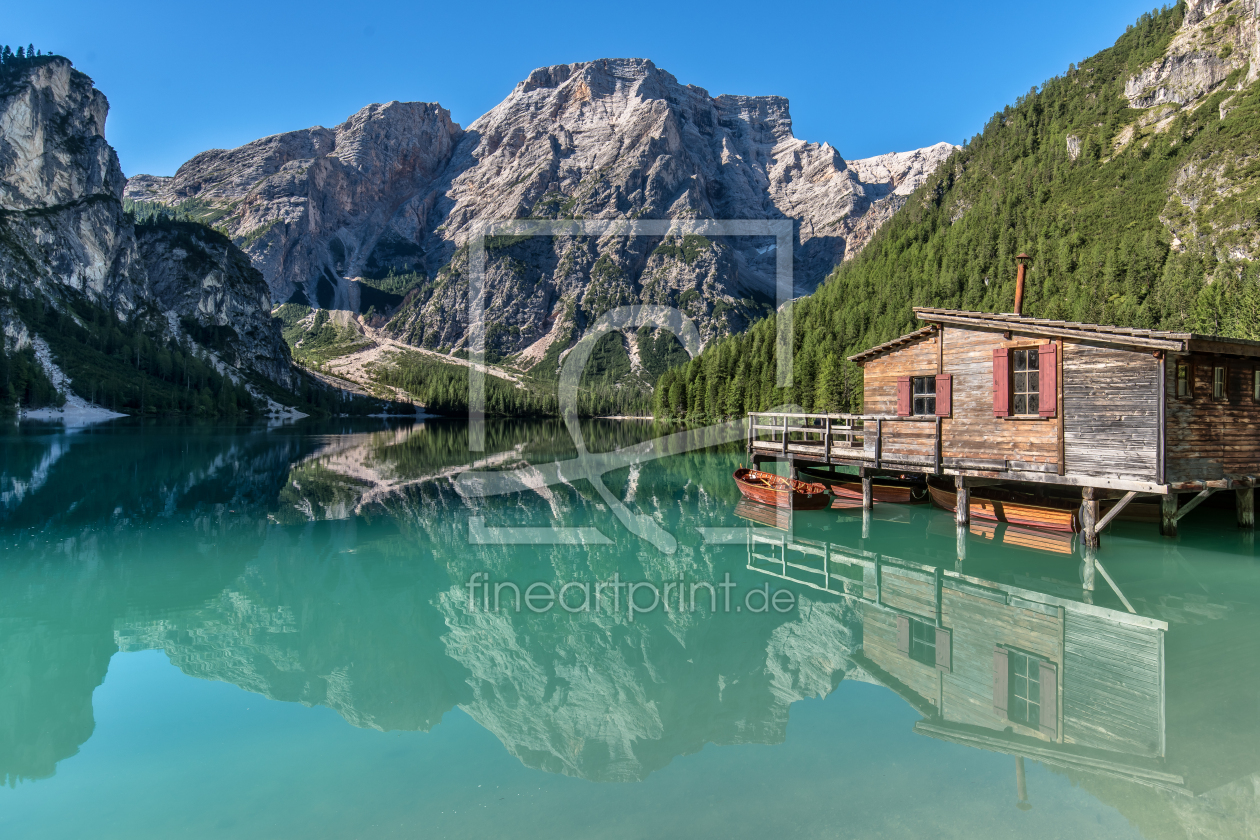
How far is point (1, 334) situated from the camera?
395ft

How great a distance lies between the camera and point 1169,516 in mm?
21125

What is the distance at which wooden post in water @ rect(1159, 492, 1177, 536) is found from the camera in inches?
823

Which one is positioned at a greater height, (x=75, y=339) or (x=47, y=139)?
(x=47, y=139)

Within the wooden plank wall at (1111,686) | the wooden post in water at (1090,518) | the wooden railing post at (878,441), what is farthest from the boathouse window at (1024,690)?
the wooden railing post at (878,441)

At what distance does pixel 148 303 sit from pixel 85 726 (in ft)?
684

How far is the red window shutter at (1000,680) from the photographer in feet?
31.7

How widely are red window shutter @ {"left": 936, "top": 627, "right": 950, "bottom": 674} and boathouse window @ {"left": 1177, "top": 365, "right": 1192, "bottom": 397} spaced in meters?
12.0

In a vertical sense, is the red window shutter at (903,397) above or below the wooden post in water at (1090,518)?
above

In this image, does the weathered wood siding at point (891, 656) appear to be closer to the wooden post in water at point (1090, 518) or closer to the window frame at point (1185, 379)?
the wooden post in water at point (1090, 518)

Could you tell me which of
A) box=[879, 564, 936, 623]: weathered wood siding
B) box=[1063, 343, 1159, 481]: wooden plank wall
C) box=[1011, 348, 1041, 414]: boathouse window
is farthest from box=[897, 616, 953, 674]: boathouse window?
box=[1011, 348, 1041, 414]: boathouse window

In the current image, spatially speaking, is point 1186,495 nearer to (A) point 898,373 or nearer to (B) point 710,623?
(A) point 898,373

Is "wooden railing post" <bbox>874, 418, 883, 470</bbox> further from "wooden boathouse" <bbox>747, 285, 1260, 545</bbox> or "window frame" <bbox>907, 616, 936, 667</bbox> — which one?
"window frame" <bbox>907, 616, 936, 667</bbox>

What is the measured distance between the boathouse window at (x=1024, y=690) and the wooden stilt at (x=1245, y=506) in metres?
17.3

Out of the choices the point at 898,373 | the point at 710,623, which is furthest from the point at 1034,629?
the point at 898,373
